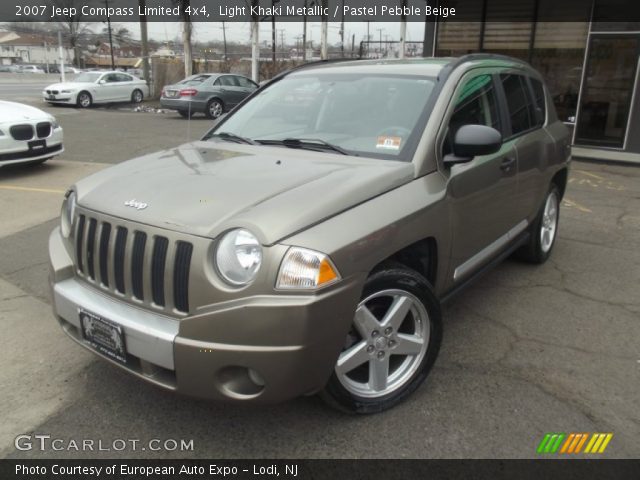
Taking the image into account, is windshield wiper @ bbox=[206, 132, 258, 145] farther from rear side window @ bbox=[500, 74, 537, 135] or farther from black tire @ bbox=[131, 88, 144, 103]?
black tire @ bbox=[131, 88, 144, 103]

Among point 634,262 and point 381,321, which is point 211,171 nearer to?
point 381,321

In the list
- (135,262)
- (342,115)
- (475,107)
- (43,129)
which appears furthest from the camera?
(43,129)

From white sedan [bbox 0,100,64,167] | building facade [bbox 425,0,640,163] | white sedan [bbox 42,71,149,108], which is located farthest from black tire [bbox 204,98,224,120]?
white sedan [bbox 0,100,64,167]

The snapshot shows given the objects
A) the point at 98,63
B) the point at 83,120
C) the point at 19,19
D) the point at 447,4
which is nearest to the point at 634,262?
the point at 447,4

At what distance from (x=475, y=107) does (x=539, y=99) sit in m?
1.60

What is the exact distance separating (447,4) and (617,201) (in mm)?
8175

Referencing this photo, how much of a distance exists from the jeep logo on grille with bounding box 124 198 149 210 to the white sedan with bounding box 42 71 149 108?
21626mm

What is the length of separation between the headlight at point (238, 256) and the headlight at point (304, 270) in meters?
0.12

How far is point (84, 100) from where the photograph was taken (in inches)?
874

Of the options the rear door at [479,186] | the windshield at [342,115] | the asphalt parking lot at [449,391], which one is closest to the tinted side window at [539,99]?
the rear door at [479,186]

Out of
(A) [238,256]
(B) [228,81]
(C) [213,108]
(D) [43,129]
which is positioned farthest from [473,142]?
(B) [228,81]

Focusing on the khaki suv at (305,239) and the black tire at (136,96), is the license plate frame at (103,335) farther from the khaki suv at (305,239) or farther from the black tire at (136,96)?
the black tire at (136,96)

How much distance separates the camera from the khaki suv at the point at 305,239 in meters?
2.30

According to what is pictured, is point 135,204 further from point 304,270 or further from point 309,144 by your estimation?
point 309,144
